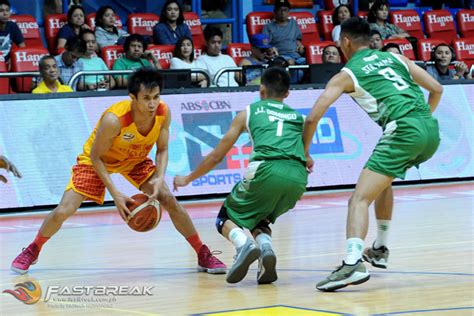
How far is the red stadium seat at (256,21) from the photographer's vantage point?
60.9 ft

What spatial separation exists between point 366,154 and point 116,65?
3726mm

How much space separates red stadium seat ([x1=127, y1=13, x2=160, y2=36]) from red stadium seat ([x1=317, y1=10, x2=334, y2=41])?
130 inches

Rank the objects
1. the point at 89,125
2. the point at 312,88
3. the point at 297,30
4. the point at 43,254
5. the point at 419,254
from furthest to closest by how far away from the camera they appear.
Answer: the point at 297,30, the point at 312,88, the point at 89,125, the point at 43,254, the point at 419,254

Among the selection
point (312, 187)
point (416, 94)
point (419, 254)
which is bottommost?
point (312, 187)

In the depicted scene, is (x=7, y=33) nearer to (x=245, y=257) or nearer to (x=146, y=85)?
(x=146, y=85)

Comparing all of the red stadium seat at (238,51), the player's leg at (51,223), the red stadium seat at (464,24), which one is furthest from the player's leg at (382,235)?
the red stadium seat at (464,24)

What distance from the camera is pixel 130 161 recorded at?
850 centimetres

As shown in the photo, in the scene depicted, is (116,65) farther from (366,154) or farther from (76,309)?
(76,309)

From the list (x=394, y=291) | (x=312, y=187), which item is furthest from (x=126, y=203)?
(x=312, y=187)

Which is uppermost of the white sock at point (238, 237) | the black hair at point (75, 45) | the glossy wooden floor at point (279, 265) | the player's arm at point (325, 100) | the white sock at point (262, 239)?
the player's arm at point (325, 100)

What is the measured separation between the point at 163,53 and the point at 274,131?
876cm

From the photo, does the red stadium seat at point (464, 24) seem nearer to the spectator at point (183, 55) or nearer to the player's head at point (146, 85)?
→ the spectator at point (183, 55)

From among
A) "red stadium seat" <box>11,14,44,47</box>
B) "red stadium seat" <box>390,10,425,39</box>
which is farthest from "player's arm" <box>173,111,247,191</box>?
"red stadium seat" <box>390,10,425,39</box>

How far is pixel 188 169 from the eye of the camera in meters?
14.0
